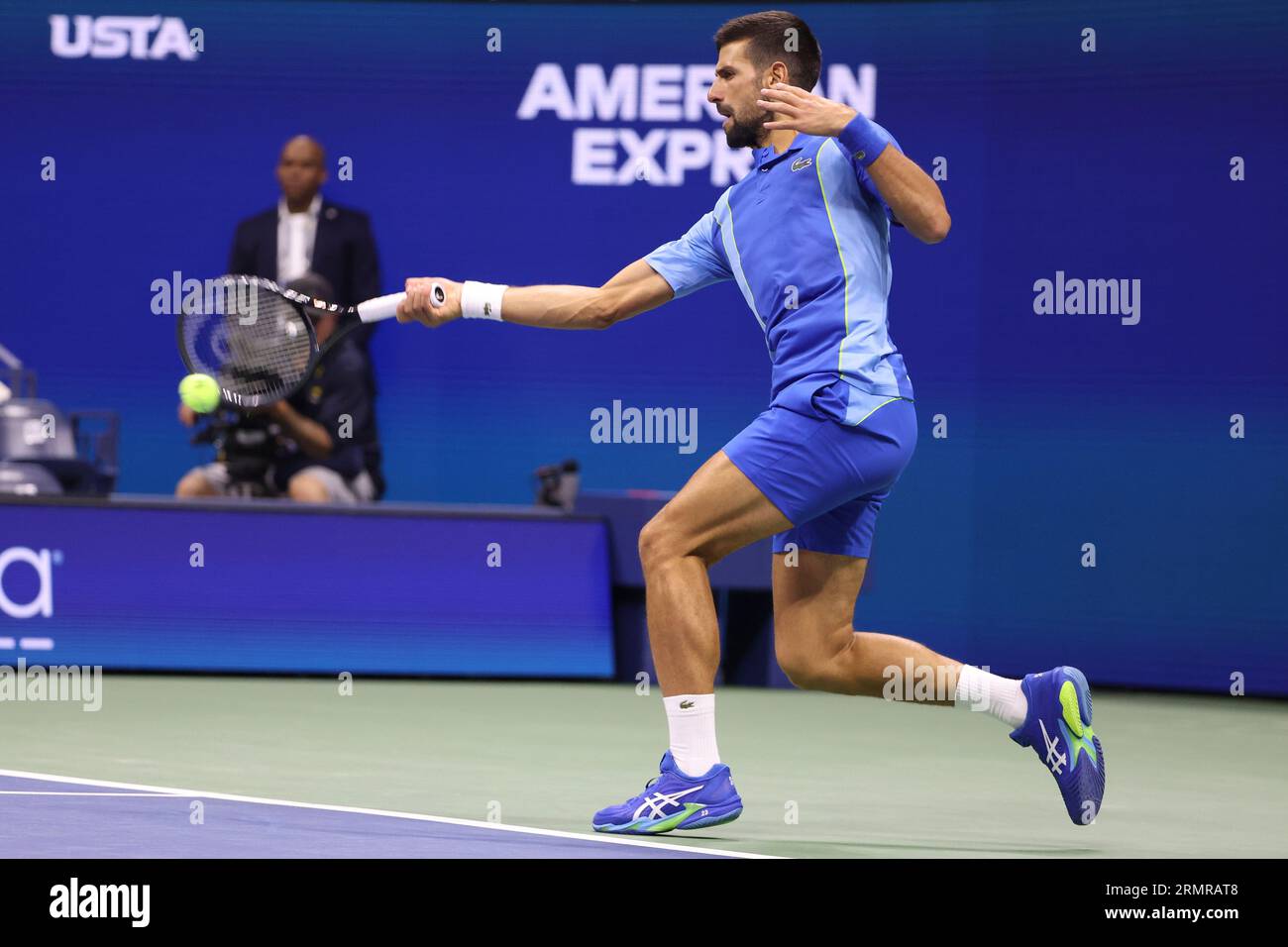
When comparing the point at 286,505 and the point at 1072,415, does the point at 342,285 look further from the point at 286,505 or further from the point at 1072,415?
the point at 1072,415

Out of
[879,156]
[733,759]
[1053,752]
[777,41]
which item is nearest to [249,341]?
[777,41]

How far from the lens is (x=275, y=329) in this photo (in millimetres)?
6480

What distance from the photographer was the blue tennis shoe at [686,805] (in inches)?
207

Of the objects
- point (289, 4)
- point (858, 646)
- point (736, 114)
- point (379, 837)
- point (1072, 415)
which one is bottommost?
point (379, 837)

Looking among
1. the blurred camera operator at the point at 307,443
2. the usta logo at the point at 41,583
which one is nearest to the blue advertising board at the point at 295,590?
the usta logo at the point at 41,583

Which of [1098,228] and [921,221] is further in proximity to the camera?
[1098,228]

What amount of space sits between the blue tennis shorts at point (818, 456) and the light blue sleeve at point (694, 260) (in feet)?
1.56

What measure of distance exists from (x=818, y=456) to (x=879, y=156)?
696 mm

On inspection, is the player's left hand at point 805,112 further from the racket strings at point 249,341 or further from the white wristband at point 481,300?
the racket strings at point 249,341

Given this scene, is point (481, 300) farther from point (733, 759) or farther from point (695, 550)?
point (733, 759)

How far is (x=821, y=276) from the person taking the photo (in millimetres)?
5262

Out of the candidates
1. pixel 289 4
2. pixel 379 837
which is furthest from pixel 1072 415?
pixel 379 837

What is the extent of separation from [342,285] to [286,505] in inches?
87.4

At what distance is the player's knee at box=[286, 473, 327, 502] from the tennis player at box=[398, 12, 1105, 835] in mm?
4149
